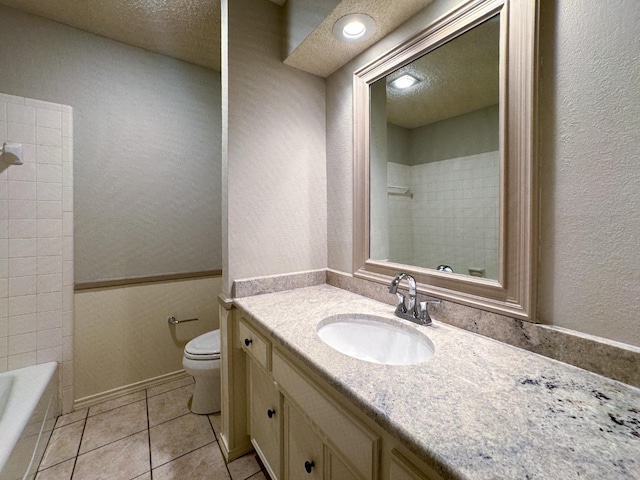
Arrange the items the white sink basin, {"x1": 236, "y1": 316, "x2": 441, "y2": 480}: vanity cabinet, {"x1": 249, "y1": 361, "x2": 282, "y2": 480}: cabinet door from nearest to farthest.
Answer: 1. {"x1": 236, "y1": 316, "x2": 441, "y2": 480}: vanity cabinet
2. the white sink basin
3. {"x1": 249, "y1": 361, "x2": 282, "y2": 480}: cabinet door

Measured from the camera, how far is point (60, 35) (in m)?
1.72

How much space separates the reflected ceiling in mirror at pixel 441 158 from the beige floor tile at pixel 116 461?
5.08 ft

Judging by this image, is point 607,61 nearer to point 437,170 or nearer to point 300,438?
point 437,170

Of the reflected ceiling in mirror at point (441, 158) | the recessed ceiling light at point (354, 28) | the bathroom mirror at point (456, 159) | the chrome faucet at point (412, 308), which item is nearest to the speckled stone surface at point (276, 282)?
the bathroom mirror at point (456, 159)

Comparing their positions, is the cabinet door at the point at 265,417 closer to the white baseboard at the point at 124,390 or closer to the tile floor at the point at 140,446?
the tile floor at the point at 140,446

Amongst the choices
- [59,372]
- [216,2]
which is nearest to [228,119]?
[216,2]

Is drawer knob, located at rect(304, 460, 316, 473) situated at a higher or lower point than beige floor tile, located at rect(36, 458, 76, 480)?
higher

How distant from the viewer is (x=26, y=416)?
1237 millimetres

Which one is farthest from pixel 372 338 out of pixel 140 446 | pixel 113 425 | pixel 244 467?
pixel 113 425

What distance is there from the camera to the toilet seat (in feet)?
5.62

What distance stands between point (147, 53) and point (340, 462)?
8.64ft

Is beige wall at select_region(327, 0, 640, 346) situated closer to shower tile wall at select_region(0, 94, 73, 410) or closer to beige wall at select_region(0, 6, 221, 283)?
beige wall at select_region(0, 6, 221, 283)

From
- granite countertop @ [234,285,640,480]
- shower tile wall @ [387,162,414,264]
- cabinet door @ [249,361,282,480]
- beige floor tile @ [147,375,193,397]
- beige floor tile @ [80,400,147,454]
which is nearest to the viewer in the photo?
granite countertop @ [234,285,640,480]

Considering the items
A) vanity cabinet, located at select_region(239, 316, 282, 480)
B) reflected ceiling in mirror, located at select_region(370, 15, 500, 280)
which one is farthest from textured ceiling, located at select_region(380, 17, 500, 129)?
vanity cabinet, located at select_region(239, 316, 282, 480)
